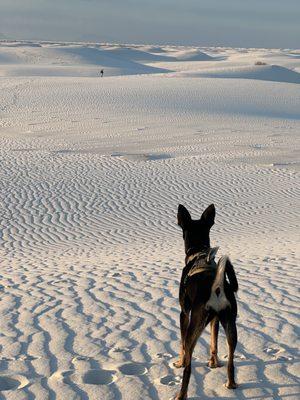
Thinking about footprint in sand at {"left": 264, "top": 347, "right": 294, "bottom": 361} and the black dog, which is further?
footprint in sand at {"left": 264, "top": 347, "right": 294, "bottom": 361}

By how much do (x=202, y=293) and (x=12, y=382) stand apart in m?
1.52

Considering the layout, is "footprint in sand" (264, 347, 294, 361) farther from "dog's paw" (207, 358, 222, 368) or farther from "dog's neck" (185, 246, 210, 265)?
"dog's neck" (185, 246, 210, 265)

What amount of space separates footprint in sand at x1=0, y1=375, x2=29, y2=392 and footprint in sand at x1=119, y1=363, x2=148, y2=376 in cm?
66

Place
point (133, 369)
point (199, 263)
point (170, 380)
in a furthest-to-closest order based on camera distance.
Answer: point (133, 369) < point (170, 380) < point (199, 263)

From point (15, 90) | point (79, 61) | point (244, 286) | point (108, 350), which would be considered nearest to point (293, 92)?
point (15, 90)

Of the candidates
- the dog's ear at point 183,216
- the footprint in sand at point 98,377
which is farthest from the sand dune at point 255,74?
the dog's ear at point 183,216

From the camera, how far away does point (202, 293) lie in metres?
4.21

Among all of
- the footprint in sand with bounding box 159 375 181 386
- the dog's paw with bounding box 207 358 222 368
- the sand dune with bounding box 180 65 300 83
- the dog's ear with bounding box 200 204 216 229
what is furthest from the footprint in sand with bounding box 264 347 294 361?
the sand dune with bounding box 180 65 300 83

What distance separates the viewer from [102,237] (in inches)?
536

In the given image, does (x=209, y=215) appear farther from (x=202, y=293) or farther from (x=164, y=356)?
(x=164, y=356)

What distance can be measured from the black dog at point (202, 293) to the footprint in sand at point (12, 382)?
1.10m

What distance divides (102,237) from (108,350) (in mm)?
8176

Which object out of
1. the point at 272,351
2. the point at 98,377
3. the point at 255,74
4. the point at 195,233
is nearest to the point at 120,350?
the point at 98,377

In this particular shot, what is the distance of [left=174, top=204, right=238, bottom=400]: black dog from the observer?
4160 millimetres
